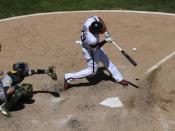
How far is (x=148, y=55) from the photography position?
15820 millimetres

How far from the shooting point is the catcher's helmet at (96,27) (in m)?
13.3

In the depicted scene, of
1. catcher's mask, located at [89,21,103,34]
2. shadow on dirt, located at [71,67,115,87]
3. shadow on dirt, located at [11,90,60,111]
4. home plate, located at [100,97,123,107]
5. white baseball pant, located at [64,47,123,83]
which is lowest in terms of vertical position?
home plate, located at [100,97,123,107]

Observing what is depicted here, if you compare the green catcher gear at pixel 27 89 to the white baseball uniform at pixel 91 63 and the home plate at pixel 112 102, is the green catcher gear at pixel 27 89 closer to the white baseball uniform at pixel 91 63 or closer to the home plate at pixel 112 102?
the white baseball uniform at pixel 91 63

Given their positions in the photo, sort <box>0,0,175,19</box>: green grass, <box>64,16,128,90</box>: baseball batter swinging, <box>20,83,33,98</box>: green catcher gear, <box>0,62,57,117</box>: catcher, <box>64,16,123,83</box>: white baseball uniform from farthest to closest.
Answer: <box>0,0,175,19</box>: green grass < <box>64,16,123,83</box>: white baseball uniform < <box>64,16,128,90</box>: baseball batter swinging < <box>20,83,33,98</box>: green catcher gear < <box>0,62,57,117</box>: catcher

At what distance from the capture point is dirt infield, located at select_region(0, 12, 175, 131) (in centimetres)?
1251

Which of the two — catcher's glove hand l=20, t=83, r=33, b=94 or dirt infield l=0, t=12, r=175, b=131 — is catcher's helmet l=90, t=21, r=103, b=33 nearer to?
dirt infield l=0, t=12, r=175, b=131

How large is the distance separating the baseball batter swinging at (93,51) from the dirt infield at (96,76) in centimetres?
35

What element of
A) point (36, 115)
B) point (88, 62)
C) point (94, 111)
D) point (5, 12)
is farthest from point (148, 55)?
point (5, 12)

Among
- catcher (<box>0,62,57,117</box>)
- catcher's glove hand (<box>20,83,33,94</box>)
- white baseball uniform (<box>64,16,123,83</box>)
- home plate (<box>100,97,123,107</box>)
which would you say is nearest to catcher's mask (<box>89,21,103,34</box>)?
white baseball uniform (<box>64,16,123,83</box>)

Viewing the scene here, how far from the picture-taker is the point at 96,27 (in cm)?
1329

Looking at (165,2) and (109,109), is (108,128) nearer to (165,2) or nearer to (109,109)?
(109,109)

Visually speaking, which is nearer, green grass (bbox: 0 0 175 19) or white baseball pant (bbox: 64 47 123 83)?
white baseball pant (bbox: 64 47 123 83)

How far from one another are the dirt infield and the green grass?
0.78 metres

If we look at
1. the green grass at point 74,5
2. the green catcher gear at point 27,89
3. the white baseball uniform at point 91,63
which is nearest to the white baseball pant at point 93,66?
the white baseball uniform at point 91,63
